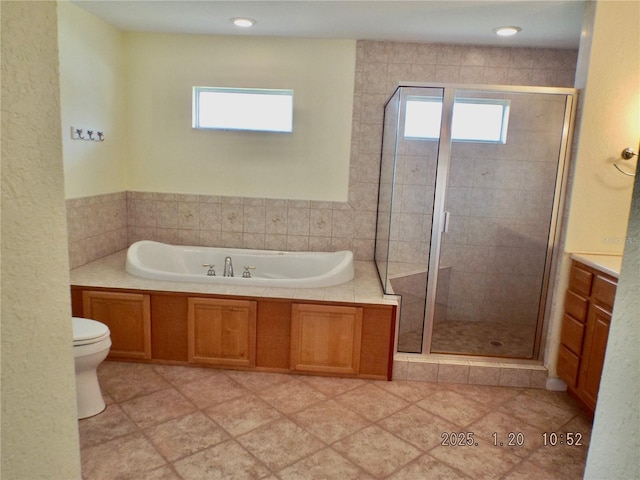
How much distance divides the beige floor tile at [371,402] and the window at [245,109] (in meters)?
2.30

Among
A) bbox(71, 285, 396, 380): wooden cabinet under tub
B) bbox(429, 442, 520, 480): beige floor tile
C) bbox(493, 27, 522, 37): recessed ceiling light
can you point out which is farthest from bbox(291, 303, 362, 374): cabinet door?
bbox(493, 27, 522, 37): recessed ceiling light

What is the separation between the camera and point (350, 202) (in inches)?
158

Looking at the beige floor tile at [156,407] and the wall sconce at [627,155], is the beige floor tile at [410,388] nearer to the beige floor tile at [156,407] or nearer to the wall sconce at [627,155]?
the beige floor tile at [156,407]

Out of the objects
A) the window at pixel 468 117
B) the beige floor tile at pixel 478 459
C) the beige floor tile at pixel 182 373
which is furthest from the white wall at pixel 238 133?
the beige floor tile at pixel 478 459

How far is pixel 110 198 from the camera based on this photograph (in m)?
3.81

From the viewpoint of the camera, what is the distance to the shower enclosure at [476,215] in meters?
2.95

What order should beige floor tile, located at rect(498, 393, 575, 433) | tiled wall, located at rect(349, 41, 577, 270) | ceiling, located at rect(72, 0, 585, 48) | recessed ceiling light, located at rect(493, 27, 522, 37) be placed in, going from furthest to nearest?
1. tiled wall, located at rect(349, 41, 577, 270)
2. recessed ceiling light, located at rect(493, 27, 522, 37)
3. ceiling, located at rect(72, 0, 585, 48)
4. beige floor tile, located at rect(498, 393, 575, 433)

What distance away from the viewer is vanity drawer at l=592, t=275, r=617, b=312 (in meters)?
2.34

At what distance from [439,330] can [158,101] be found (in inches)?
120

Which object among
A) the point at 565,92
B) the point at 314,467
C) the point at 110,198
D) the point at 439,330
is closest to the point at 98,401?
the point at 314,467

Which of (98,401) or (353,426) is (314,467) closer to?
(353,426)

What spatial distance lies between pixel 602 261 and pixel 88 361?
9.50ft

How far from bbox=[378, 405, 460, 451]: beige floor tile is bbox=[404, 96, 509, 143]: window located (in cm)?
174

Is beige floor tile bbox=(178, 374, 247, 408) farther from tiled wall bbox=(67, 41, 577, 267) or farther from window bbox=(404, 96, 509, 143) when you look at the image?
window bbox=(404, 96, 509, 143)
